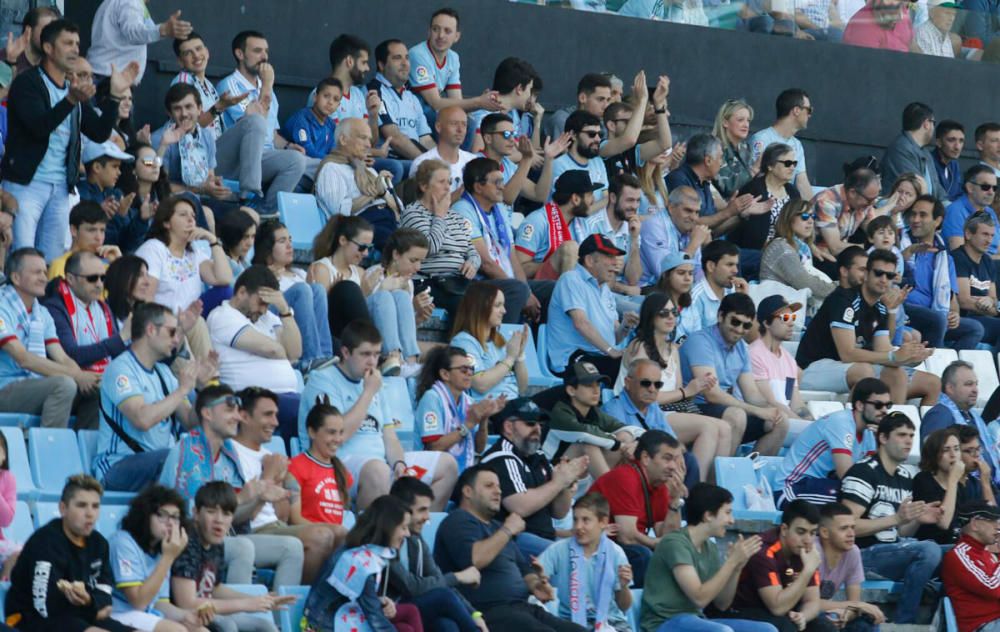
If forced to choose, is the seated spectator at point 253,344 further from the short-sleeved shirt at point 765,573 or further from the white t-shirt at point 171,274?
the short-sleeved shirt at point 765,573

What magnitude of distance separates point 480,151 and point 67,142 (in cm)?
364

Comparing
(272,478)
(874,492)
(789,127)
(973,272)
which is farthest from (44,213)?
(973,272)

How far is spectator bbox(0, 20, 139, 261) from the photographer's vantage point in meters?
11.0

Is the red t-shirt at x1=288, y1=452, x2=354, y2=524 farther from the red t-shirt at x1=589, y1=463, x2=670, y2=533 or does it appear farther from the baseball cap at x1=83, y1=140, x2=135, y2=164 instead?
the baseball cap at x1=83, y1=140, x2=135, y2=164

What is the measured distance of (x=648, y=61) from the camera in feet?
53.8

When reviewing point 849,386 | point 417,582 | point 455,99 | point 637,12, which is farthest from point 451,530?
point 637,12

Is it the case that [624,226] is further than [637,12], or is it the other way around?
[637,12]

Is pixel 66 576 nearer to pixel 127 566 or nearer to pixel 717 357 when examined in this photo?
pixel 127 566

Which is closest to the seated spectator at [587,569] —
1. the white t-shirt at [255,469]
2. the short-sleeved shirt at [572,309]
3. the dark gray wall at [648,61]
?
the white t-shirt at [255,469]

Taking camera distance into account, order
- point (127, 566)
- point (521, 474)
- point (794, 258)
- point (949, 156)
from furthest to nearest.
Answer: point (949, 156) → point (794, 258) → point (521, 474) → point (127, 566)

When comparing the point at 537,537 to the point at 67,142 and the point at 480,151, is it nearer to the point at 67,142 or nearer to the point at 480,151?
the point at 67,142

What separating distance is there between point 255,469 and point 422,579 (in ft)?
2.93

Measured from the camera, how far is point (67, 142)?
11102 mm

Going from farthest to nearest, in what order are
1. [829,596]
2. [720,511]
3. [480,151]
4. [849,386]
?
[480,151]
[849,386]
[829,596]
[720,511]
